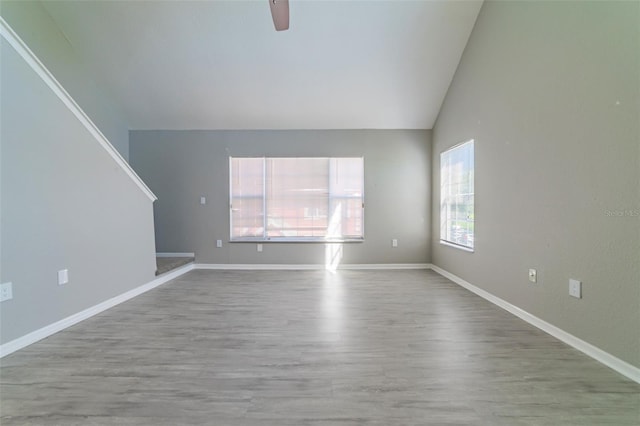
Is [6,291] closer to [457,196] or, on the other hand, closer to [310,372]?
[310,372]

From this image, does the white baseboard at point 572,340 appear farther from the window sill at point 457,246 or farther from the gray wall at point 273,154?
the gray wall at point 273,154

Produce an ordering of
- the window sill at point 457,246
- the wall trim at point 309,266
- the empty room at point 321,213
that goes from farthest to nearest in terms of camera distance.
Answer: the wall trim at point 309,266, the window sill at point 457,246, the empty room at point 321,213

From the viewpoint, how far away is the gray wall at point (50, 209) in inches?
82.3

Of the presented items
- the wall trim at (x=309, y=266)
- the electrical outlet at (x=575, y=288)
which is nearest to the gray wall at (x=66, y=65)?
the wall trim at (x=309, y=266)

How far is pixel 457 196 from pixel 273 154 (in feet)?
9.89

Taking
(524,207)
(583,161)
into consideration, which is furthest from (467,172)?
(583,161)

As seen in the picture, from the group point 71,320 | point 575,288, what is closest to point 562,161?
point 575,288

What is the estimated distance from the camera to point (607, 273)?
75.0 inches

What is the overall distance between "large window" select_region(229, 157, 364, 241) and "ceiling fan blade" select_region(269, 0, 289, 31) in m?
2.82

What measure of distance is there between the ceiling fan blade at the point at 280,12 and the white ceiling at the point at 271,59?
1400 millimetres

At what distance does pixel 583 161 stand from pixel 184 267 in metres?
5.07

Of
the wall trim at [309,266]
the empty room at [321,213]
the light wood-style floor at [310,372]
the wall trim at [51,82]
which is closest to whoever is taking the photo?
the light wood-style floor at [310,372]

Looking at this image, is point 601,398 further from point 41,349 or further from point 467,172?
point 41,349

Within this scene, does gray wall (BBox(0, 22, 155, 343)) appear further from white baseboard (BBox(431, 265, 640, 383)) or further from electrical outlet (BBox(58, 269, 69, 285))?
white baseboard (BBox(431, 265, 640, 383))
